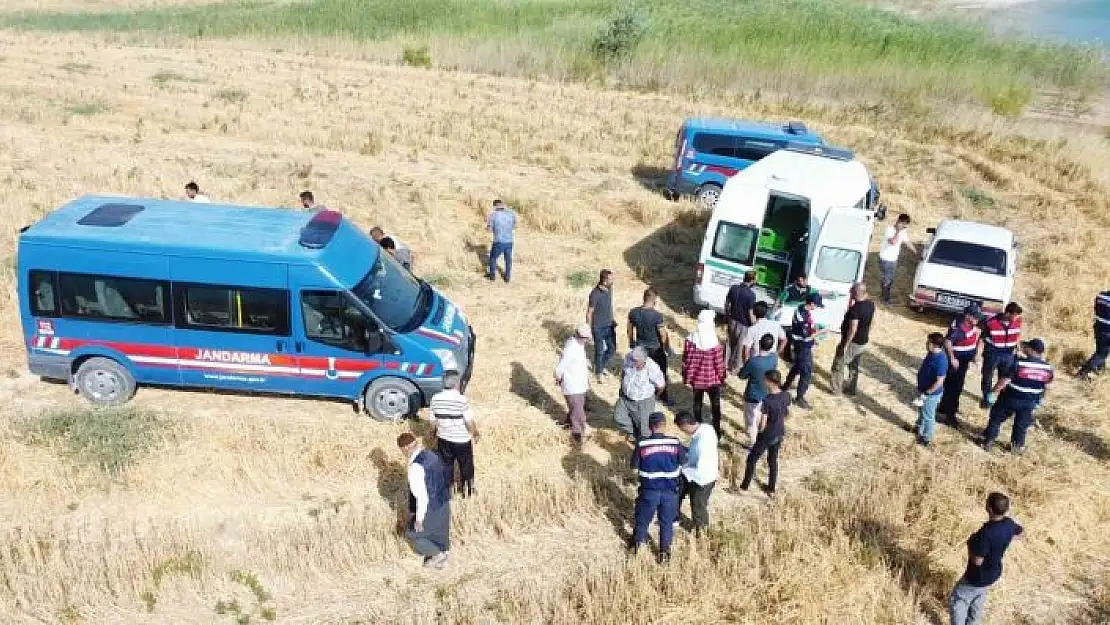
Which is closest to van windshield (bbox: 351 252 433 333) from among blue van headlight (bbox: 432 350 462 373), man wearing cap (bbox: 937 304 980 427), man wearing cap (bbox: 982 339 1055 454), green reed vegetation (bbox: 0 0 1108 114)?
blue van headlight (bbox: 432 350 462 373)

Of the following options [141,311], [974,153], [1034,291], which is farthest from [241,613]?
[974,153]

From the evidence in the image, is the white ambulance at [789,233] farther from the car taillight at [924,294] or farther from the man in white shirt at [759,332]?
the car taillight at [924,294]

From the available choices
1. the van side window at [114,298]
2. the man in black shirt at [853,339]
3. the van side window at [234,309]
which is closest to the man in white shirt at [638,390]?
the man in black shirt at [853,339]

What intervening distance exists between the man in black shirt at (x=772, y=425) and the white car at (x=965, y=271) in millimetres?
6230

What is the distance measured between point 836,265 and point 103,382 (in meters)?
9.80

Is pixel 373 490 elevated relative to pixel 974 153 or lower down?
lower down

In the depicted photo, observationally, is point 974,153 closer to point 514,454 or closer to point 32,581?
point 514,454

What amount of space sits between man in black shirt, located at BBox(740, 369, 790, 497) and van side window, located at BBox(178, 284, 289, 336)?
5368 mm

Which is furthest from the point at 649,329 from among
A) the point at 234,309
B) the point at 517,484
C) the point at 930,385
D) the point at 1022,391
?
the point at 234,309

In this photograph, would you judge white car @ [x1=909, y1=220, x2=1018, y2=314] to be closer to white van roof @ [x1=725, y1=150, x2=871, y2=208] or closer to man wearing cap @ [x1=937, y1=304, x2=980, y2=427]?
white van roof @ [x1=725, y1=150, x2=871, y2=208]

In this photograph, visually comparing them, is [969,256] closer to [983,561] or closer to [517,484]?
[983,561]

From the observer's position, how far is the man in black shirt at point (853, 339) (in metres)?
10.7

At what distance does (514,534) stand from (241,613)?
258cm

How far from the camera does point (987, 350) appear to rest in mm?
10898
